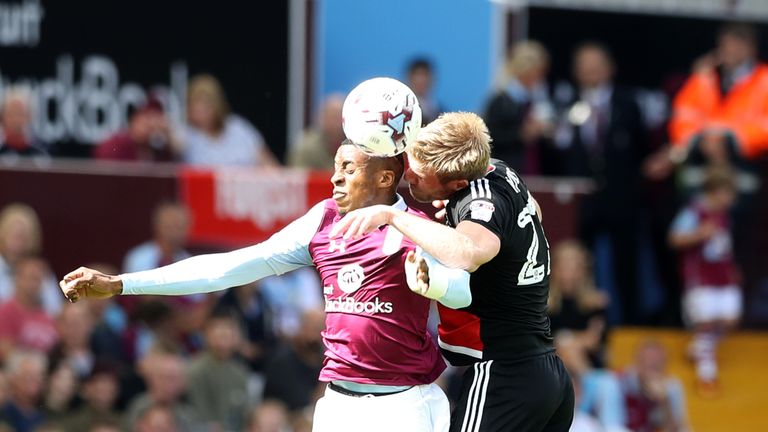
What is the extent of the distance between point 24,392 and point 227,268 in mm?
4461

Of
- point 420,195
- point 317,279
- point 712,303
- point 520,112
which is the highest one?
point 520,112

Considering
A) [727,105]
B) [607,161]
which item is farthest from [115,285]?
[727,105]

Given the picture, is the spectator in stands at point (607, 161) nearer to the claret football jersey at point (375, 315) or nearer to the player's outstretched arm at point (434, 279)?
the claret football jersey at point (375, 315)

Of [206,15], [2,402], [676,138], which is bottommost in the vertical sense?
[2,402]

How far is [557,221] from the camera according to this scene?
13.4 meters

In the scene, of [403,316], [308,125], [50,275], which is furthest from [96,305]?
[403,316]

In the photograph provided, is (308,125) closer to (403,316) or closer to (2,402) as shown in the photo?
(2,402)

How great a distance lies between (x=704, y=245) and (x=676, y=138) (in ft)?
3.32

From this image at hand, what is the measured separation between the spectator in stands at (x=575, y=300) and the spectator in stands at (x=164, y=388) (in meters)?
3.09

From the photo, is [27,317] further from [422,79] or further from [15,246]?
[422,79]

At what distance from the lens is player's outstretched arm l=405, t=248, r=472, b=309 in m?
6.21

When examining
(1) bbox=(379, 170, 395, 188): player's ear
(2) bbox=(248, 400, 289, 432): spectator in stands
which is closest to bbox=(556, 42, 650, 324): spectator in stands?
(2) bbox=(248, 400, 289, 432): spectator in stands

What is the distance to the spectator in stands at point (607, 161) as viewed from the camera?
45.6ft

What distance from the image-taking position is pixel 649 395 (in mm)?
13195
